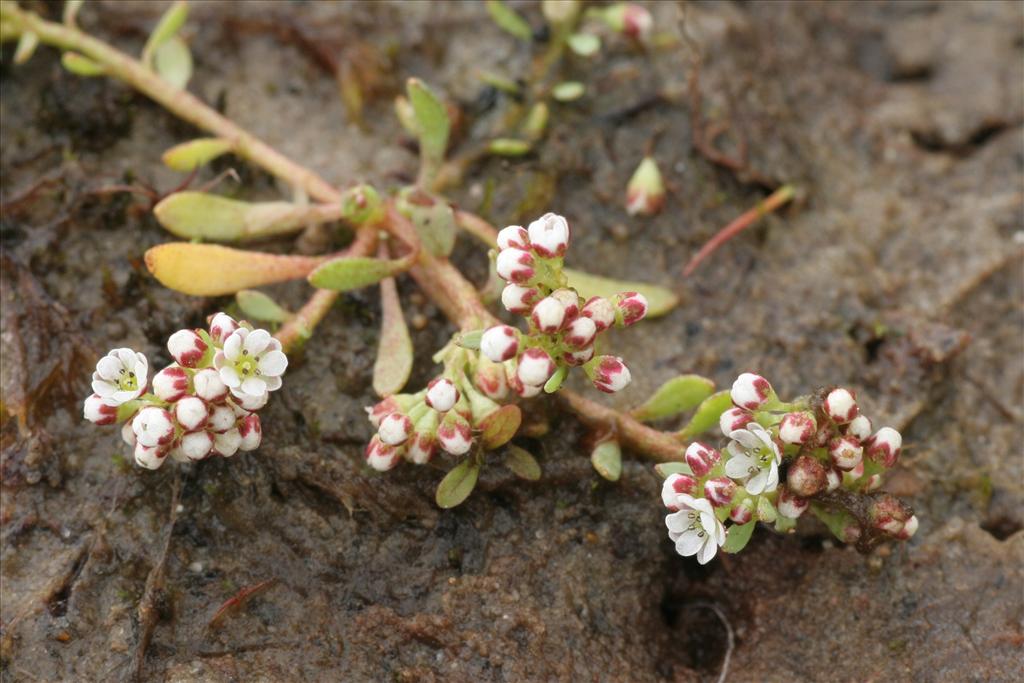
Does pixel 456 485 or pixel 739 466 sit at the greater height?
pixel 739 466

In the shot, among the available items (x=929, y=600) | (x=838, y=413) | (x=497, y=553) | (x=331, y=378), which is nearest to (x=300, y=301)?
(x=331, y=378)

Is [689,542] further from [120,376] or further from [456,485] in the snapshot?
[120,376]

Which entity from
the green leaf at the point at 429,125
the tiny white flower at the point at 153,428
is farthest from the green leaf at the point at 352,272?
the tiny white flower at the point at 153,428

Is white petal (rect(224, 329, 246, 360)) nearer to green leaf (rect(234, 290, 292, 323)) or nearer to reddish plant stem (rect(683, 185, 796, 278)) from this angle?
green leaf (rect(234, 290, 292, 323))

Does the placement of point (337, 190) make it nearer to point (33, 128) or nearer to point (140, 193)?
point (140, 193)

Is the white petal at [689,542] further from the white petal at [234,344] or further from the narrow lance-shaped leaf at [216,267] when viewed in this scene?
the narrow lance-shaped leaf at [216,267]

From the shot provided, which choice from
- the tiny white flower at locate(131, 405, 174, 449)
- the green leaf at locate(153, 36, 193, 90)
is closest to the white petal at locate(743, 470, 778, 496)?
the tiny white flower at locate(131, 405, 174, 449)

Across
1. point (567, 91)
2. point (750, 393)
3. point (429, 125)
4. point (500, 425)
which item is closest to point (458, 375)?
point (500, 425)
